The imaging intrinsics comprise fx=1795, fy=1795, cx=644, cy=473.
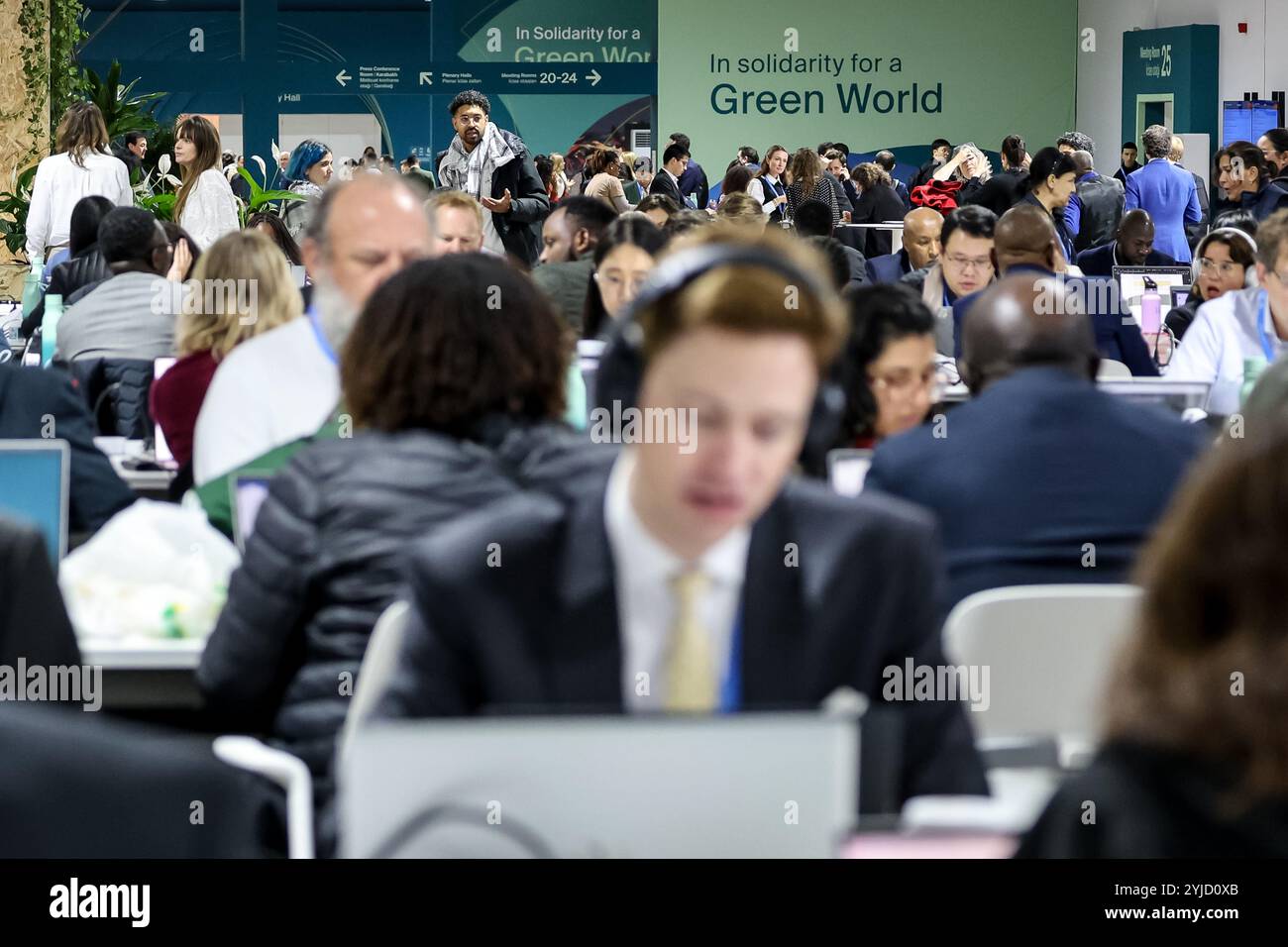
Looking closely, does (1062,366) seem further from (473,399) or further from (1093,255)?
(1093,255)

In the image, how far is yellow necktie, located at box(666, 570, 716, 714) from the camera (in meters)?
1.73

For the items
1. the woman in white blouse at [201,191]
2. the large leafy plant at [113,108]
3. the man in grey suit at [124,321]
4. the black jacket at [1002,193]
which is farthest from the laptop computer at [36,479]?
the large leafy plant at [113,108]

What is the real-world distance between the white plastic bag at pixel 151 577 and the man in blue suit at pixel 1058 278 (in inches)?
133

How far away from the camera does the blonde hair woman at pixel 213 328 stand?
4566 millimetres

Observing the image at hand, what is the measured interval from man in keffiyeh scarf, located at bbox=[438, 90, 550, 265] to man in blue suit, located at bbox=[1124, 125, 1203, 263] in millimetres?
3992

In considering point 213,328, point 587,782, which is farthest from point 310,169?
point 587,782

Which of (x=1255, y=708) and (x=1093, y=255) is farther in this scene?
(x=1093, y=255)

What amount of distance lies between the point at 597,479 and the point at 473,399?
711mm

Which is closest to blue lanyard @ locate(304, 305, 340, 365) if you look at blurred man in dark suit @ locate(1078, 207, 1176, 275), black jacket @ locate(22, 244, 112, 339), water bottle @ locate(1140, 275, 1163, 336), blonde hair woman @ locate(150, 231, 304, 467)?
blonde hair woman @ locate(150, 231, 304, 467)

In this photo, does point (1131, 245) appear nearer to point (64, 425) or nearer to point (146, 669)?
point (64, 425)

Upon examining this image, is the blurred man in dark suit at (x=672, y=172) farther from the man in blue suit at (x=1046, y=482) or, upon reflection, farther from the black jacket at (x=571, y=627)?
the black jacket at (x=571, y=627)

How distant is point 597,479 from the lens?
1.83 meters

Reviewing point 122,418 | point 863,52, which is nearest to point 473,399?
point 122,418

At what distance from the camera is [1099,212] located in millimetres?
10445
